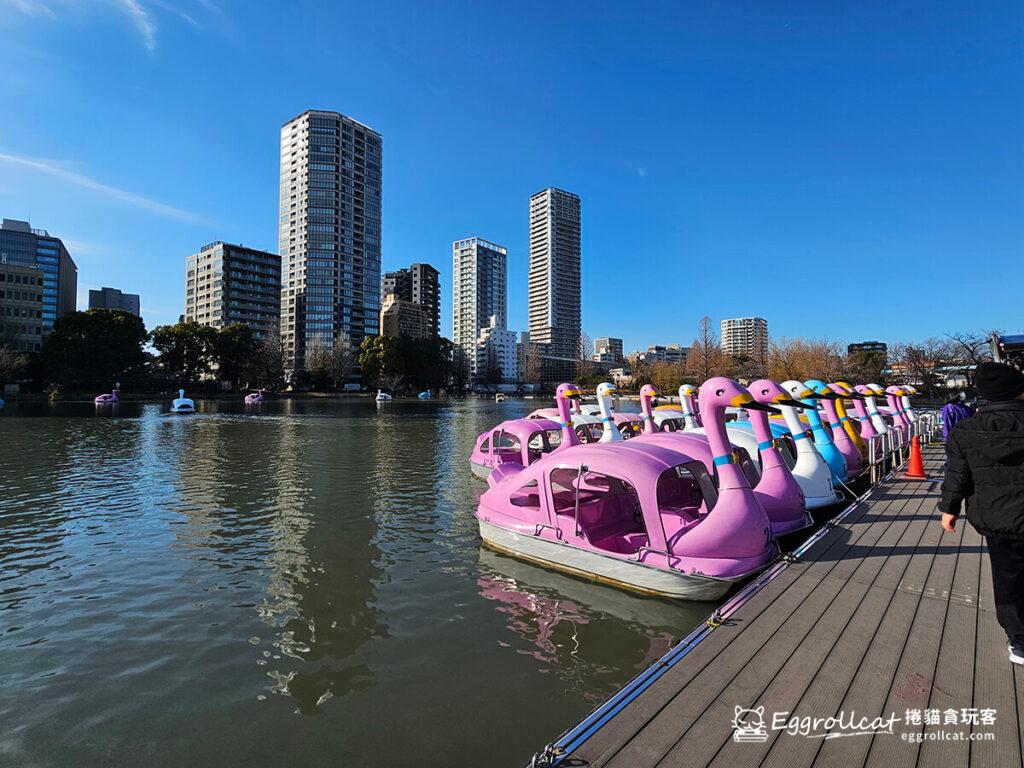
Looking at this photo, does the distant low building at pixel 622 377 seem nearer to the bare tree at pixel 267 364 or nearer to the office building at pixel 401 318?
the office building at pixel 401 318

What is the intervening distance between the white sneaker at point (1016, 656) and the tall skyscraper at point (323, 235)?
402ft

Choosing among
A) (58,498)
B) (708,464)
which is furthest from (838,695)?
(58,498)

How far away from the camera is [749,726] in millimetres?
3678

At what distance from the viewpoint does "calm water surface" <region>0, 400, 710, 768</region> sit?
15.5 feet

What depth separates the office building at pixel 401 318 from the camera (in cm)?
13450

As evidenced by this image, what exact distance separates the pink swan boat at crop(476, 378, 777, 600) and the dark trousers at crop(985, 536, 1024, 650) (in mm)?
2999

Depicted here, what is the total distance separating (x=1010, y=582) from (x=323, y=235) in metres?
132

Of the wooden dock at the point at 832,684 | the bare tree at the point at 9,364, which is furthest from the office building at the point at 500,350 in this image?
the wooden dock at the point at 832,684

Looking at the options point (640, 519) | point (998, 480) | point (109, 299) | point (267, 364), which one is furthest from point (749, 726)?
point (109, 299)

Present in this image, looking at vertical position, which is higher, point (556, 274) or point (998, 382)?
point (556, 274)

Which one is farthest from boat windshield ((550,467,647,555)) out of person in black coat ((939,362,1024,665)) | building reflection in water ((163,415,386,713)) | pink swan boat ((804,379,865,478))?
pink swan boat ((804,379,865,478))

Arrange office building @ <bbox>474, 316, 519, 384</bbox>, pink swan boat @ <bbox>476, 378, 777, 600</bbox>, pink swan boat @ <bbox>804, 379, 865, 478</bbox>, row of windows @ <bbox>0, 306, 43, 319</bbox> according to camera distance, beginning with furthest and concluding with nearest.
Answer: office building @ <bbox>474, 316, 519, 384</bbox> → row of windows @ <bbox>0, 306, 43, 319</bbox> → pink swan boat @ <bbox>804, 379, 865, 478</bbox> → pink swan boat @ <bbox>476, 378, 777, 600</bbox>

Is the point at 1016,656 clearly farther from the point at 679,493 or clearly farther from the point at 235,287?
the point at 235,287

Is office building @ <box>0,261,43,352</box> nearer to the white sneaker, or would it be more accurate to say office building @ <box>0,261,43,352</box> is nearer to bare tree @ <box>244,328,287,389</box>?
bare tree @ <box>244,328,287,389</box>
